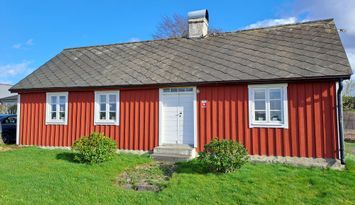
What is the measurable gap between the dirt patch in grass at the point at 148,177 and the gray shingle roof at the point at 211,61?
3.24m

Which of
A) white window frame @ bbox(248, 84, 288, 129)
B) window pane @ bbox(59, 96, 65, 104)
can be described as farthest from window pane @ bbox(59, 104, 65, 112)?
white window frame @ bbox(248, 84, 288, 129)

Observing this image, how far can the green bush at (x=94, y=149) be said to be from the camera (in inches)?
365

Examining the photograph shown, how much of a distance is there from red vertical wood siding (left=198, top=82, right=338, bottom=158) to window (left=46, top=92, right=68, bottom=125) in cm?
631

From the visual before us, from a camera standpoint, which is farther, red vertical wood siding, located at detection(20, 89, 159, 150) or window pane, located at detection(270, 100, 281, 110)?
red vertical wood siding, located at detection(20, 89, 159, 150)

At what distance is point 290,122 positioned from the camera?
9.31 m

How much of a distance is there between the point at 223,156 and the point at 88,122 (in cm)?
686

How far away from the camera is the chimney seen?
14250 millimetres

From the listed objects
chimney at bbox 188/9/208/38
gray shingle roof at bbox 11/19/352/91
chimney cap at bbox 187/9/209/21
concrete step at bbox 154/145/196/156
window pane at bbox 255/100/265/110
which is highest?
chimney cap at bbox 187/9/209/21

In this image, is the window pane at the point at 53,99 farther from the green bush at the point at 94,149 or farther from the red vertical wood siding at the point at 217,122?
the green bush at the point at 94,149

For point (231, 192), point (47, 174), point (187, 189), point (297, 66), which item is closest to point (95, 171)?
point (47, 174)

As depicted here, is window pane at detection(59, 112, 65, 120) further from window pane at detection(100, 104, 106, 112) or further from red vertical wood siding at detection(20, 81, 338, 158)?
window pane at detection(100, 104, 106, 112)

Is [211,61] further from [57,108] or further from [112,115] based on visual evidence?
[57,108]

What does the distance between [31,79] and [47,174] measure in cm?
766

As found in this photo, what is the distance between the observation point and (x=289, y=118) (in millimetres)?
9328
